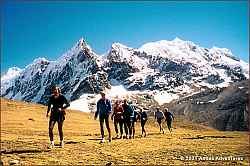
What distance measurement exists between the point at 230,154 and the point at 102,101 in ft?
24.3

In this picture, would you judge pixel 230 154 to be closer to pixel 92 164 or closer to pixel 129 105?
pixel 92 164

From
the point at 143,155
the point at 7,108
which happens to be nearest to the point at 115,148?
the point at 143,155

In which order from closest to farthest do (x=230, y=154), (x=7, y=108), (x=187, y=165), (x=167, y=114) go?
(x=187, y=165)
(x=230, y=154)
(x=167, y=114)
(x=7, y=108)

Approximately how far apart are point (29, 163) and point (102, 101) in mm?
8890

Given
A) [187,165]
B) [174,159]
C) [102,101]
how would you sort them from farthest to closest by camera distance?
1. [102,101]
2. [174,159]
3. [187,165]

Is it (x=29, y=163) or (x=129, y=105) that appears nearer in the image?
(x=29, y=163)

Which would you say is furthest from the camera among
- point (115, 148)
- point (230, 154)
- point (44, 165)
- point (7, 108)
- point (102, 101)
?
point (7, 108)

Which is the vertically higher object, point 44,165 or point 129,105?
point 129,105

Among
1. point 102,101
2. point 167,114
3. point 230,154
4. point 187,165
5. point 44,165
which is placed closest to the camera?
point 44,165

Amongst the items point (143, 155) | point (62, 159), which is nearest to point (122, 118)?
point (143, 155)

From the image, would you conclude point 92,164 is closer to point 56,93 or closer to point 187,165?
point 187,165

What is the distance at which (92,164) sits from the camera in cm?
1611

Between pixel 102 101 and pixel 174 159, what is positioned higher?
pixel 102 101

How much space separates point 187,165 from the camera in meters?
16.6
